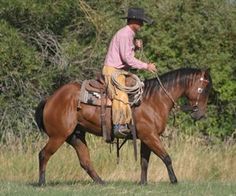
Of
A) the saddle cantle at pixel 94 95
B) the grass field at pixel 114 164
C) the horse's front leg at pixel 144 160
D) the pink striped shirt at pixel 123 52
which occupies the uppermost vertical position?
the pink striped shirt at pixel 123 52

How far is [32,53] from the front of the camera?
16.2 meters

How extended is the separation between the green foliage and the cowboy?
5281 millimetres

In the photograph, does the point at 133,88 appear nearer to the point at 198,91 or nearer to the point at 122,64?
the point at 122,64

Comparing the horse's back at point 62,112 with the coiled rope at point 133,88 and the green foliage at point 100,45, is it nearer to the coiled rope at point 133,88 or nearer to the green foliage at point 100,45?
the coiled rope at point 133,88

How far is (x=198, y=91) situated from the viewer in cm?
1110

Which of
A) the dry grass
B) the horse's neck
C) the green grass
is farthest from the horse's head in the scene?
the dry grass

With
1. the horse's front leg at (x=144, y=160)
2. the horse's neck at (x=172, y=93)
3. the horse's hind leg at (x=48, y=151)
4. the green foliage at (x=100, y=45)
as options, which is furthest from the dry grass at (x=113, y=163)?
the horse's neck at (x=172, y=93)

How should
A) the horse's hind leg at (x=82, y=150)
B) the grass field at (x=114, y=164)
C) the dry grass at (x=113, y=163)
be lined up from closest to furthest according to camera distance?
the horse's hind leg at (x=82, y=150) < the grass field at (x=114, y=164) < the dry grass at (x=113, y=163)

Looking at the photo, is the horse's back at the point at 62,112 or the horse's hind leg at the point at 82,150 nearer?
the horse's back at the point at 62,112

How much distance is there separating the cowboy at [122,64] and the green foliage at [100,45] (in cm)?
528

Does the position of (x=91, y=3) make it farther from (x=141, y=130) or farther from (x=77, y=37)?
(x=141, y=130)

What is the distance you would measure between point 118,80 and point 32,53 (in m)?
5.70

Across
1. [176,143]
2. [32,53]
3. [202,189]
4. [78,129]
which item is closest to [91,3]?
[32,53]

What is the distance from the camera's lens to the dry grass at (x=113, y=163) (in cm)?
1395
